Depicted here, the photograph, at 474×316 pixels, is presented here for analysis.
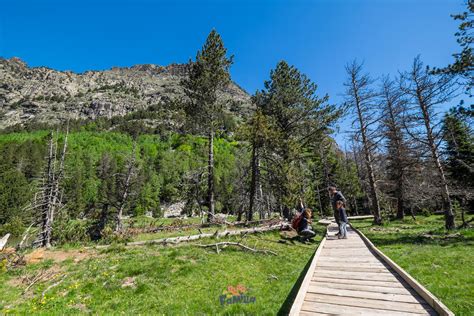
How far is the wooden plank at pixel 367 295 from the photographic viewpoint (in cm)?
393

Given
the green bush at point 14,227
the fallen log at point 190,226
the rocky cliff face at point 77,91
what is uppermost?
the rocky cliff face at point 77,91

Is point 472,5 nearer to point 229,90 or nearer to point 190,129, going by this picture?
point 229,90

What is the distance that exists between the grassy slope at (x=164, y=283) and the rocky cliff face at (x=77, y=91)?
92066 millimetres

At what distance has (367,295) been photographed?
4223 millimetres

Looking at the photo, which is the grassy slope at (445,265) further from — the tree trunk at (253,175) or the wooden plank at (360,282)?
the tree trunk at (253,175)

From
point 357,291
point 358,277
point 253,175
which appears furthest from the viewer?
point 253,175

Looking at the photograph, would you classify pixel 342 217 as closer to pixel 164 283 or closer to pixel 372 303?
pixel 372 303

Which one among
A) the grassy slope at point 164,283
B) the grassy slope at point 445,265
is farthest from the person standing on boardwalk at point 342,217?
the grassy slope at point 164,283

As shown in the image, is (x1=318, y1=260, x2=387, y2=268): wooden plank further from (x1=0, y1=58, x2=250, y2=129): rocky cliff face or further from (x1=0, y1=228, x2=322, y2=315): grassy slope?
(x1=0, y1=58, x2=250, y2=129): rocky cliff face

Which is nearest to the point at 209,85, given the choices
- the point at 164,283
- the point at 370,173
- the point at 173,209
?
the point at 370,173

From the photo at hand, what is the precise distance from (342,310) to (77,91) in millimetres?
169663

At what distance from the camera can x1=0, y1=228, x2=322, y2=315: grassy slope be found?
546 centimetres

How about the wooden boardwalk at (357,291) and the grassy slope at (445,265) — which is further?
the grassy slope at (445,265)

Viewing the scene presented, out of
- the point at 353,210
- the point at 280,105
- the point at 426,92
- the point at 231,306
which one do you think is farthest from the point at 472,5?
the point at 353,210
